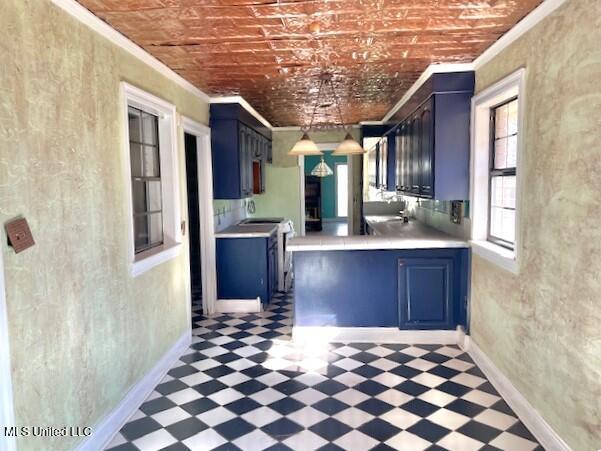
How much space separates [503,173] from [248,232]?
9.30 feet

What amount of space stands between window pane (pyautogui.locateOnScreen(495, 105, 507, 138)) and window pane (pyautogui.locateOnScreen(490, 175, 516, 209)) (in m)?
0.35

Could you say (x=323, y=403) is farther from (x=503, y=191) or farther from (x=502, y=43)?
(x=502, y=43)

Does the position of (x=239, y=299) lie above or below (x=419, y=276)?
below

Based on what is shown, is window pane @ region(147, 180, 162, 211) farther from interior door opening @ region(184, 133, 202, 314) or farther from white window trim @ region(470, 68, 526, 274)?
white window trim @ region(470, 68, 526, 274)

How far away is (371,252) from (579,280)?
204 cm

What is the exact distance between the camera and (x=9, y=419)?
5.74 ft

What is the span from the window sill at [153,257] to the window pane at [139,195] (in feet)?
1.10

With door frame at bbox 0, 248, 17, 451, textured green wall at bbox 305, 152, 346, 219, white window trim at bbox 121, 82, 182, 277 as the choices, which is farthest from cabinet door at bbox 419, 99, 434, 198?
textured green wall at bbox 305, 152, 346, 219

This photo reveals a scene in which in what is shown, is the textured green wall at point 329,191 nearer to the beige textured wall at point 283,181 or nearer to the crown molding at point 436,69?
the beige textured wall at point 283,181

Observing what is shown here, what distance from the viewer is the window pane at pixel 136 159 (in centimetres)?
324

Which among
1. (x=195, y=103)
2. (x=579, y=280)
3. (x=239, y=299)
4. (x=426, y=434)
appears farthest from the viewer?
(x=239, y=299)

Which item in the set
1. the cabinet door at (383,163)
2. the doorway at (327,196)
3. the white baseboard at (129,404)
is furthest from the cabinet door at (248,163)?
the doorway at (327,196)

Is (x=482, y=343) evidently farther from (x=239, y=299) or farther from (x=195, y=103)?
(x=195, y=103)

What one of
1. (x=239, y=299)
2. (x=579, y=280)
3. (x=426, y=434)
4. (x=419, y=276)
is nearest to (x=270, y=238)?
(x=239, y=299)
